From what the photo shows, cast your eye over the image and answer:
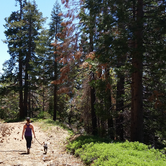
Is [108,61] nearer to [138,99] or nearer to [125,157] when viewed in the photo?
[138,99]

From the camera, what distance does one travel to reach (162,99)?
1040cm

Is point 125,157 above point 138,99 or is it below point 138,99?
below

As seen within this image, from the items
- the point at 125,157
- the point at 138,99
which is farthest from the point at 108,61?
the point at 125,157

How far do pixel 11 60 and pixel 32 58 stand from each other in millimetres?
2754

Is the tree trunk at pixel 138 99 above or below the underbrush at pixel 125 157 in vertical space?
above

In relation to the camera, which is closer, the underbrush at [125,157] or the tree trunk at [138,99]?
the underbrush at [125,157]

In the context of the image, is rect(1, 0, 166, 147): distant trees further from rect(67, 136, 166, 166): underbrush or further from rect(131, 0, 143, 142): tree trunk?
rect(67, 136, 166, 166): underbrush

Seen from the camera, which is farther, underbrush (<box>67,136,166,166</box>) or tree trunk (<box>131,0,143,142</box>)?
tree trunk (<box>131,0,143,142</box>)

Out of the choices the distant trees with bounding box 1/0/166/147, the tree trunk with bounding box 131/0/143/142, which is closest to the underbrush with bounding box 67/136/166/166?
the tree trunk with bounding box 131/0/143/142

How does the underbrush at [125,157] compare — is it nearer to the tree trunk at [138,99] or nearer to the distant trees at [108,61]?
the tree trunk at [138,99]

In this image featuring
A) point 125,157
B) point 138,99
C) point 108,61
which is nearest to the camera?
point 125,157

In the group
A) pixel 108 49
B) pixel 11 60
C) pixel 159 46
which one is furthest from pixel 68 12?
pixel 11 60

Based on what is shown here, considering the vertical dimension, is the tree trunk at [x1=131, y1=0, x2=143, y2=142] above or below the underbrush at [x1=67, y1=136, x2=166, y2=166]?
above

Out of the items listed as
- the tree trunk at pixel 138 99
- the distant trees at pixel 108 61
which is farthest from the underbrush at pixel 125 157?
the distant trees at pixel 108 61
